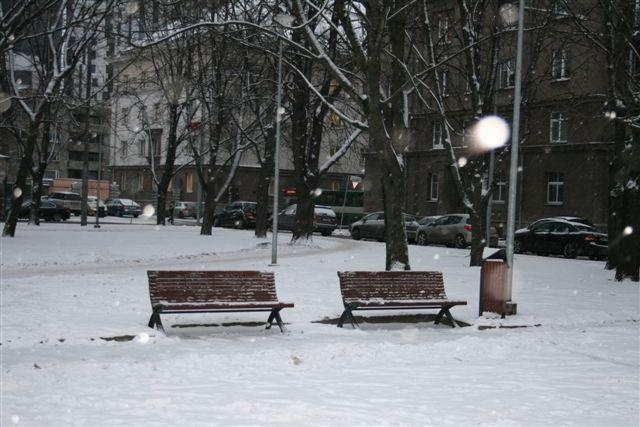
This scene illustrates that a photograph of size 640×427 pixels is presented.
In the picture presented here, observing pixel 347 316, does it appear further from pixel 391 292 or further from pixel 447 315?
pixel 447 315

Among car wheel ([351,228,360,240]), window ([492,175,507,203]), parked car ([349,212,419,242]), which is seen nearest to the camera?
parked car ([349,212,419,242])

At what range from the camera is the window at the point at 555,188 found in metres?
41.6

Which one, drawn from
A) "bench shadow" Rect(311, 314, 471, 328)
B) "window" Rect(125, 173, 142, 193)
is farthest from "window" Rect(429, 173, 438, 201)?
"window" Rect(125, 173, 142, 193)

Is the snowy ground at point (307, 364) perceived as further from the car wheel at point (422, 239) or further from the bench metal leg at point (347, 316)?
the car wheel at point (422, 239)

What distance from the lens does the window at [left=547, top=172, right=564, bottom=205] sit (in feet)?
137

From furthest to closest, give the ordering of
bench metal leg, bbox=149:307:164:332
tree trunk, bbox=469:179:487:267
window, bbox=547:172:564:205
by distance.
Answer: window, bbox=547:172:564:205
tree trunk, bbox=469:179:487:267
bench metal leg, bbox=149:307:164:332

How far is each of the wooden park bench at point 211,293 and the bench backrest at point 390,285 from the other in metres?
1.14

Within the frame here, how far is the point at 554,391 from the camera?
24.4 feet

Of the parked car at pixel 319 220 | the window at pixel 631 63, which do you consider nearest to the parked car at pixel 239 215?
the parked car at pixel 319 220

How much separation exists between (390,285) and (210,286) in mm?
2840

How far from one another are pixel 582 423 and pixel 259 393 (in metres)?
2.76

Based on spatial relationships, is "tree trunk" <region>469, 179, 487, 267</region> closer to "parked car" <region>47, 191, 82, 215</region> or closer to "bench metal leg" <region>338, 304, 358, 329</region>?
"bench metal leg" <region>338, 304, 358, 329</region>

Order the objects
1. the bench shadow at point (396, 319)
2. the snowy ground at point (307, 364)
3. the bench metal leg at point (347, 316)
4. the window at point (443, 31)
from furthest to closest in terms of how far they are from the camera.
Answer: the window at point (443, 31), the bench shadow at point (396, 319), the bench metal leg at point (347, 316), the snowy ground at point (307, 364)

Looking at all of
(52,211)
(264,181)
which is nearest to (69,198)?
(52,211)
